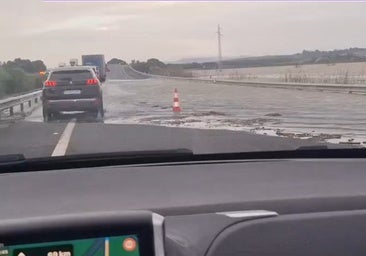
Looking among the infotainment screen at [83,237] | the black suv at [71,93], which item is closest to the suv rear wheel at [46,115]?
the black suv at [71,93]

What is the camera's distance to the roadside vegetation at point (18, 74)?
4.50 metres

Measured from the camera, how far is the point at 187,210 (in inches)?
121

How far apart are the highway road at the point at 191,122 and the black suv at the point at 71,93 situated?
0.11 metres

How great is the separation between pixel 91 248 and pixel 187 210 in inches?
29.4

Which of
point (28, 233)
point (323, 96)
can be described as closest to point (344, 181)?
point (28, 233)

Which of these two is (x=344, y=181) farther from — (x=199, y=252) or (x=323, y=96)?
(x=323, y=96)

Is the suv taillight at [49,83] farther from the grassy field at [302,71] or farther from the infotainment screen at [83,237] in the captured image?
the infotainment screen at [83,237]

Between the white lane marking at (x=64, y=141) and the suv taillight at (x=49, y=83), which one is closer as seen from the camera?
the white lane marking at (x=64, y=141)

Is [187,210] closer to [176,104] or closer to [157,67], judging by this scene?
[157,67]

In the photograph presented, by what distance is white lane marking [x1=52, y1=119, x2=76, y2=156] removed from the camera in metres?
4.39

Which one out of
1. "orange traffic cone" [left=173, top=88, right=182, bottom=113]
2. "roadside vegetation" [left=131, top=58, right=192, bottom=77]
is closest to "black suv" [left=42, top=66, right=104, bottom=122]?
"roadside vegetation" [left=131, top=58, right=192, bottom=77]

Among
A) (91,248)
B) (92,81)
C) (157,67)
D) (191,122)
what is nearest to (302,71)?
(191,122)

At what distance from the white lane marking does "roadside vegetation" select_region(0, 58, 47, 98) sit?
1.60 feet

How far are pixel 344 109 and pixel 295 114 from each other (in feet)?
2.80
